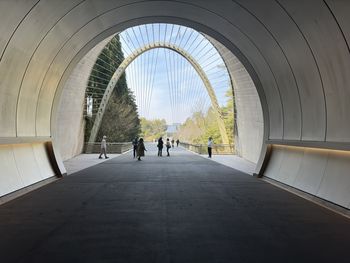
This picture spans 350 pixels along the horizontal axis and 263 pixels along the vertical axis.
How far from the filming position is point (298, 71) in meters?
9.21

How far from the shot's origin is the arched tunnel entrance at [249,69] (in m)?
7.33

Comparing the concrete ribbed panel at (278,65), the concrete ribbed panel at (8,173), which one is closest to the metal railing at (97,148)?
the concrete ribbed panel at (8,173)

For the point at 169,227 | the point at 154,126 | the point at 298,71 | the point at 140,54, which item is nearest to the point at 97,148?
the point at 140,54

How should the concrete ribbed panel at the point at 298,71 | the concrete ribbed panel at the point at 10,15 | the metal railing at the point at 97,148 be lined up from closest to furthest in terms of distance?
the concrete ribbed panel at the point at 10,15
the concrete ribbed panel at the point at 298,71
the metal railing at the point at 97,148

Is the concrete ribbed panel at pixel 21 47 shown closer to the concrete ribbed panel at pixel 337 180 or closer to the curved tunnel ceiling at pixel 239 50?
the curved tunnel ceiling at pixel 239 50

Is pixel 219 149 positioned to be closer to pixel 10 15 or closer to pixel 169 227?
pixel 10 15

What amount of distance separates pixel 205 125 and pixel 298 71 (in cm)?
4780

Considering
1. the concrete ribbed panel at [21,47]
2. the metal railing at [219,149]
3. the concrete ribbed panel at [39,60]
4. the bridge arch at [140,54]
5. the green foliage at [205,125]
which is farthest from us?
the green foliage at [205,125]

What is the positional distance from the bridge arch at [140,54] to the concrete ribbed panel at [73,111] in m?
3.31

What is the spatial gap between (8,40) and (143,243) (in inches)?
240

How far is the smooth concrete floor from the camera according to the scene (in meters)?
4.35

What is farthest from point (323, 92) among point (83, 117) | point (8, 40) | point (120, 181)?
point (83, 117)

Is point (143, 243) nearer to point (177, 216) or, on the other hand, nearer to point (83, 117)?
point (177, 216)

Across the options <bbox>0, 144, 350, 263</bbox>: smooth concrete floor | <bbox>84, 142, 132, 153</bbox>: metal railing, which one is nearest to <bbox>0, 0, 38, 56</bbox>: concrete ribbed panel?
<bbox>0, 144, 350, 263</bbox>: smooth concrete floor
